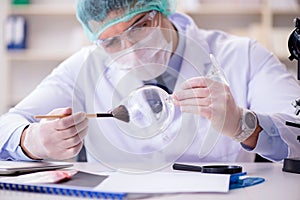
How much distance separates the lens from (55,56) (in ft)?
11.4

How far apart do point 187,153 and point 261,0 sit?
2193 millimetres

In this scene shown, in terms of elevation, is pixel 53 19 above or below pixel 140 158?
above

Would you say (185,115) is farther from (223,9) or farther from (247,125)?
(223,9)

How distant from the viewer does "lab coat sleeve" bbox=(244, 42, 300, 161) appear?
133cm

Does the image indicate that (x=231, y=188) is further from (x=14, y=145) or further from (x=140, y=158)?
(x=14, y=145)

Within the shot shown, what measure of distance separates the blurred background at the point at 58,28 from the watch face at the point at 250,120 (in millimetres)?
2104

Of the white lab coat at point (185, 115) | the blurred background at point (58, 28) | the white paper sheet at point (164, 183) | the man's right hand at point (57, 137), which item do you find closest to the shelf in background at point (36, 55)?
the blurred background at point (58, 28)

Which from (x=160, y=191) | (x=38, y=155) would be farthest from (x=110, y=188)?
(x=38, y=155)

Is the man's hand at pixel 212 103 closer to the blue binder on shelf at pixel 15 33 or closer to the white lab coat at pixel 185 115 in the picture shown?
the white lab coat at pixel 185 115

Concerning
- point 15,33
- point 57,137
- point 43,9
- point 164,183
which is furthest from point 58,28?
point 164,183

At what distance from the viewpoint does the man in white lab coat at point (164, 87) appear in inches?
48.8

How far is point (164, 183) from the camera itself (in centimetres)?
98

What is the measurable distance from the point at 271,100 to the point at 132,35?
455 millimetres

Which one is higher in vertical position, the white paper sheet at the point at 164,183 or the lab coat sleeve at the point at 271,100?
the lab coat sleeve at the point at 271,100
